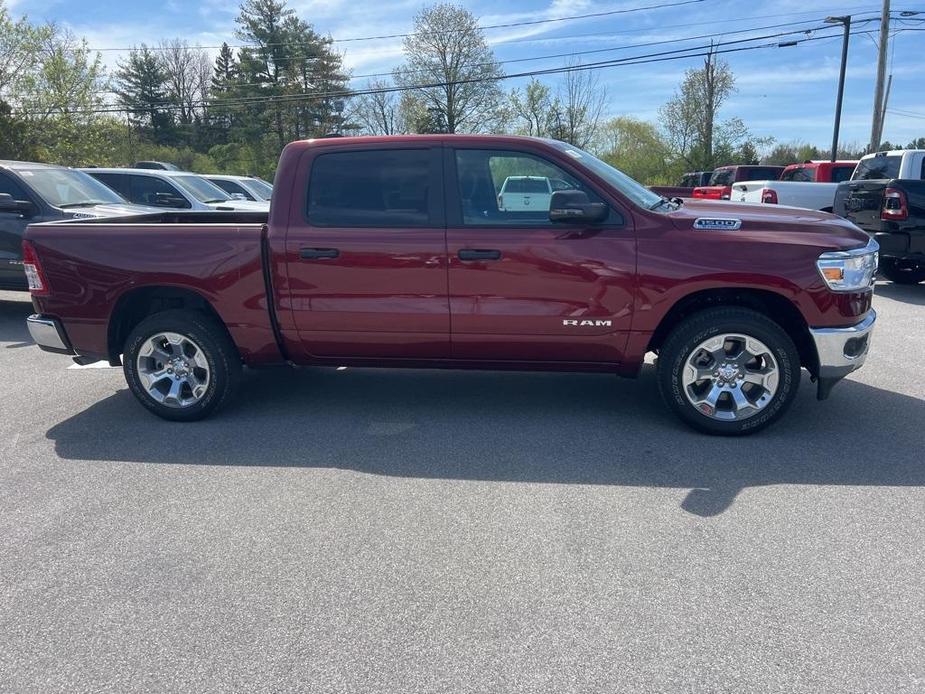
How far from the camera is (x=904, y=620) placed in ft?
8.96

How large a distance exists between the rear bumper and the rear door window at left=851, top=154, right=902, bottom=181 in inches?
436

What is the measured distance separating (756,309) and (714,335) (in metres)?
0.42

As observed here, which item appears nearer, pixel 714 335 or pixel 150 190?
pixel 714 335

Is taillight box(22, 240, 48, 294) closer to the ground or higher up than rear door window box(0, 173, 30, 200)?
closer to the ground

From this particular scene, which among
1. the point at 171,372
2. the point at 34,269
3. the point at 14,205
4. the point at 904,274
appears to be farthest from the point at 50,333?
the point at 904,274

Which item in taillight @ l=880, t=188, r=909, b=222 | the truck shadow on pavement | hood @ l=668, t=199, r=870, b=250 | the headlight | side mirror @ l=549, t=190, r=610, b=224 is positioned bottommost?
the truck shadow on pavement

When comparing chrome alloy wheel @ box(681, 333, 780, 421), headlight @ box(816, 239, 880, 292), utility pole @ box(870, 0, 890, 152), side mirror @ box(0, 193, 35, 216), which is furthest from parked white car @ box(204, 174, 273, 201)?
utility pole @ box(870, 0, 890, 152)

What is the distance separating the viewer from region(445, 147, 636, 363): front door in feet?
14.9

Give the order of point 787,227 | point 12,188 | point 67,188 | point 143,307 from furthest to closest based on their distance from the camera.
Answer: point 67,188
point 12,188
point 143,307
point 787,227

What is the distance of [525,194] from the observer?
15.5ft

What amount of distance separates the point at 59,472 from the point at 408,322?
90.5 inches

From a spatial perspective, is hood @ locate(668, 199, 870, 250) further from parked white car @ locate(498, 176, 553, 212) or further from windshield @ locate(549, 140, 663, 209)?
parked white car @ locate(498, 176, 553, 212)

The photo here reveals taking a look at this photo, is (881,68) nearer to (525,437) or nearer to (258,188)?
(258,188)

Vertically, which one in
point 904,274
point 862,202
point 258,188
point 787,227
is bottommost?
point 904,274
